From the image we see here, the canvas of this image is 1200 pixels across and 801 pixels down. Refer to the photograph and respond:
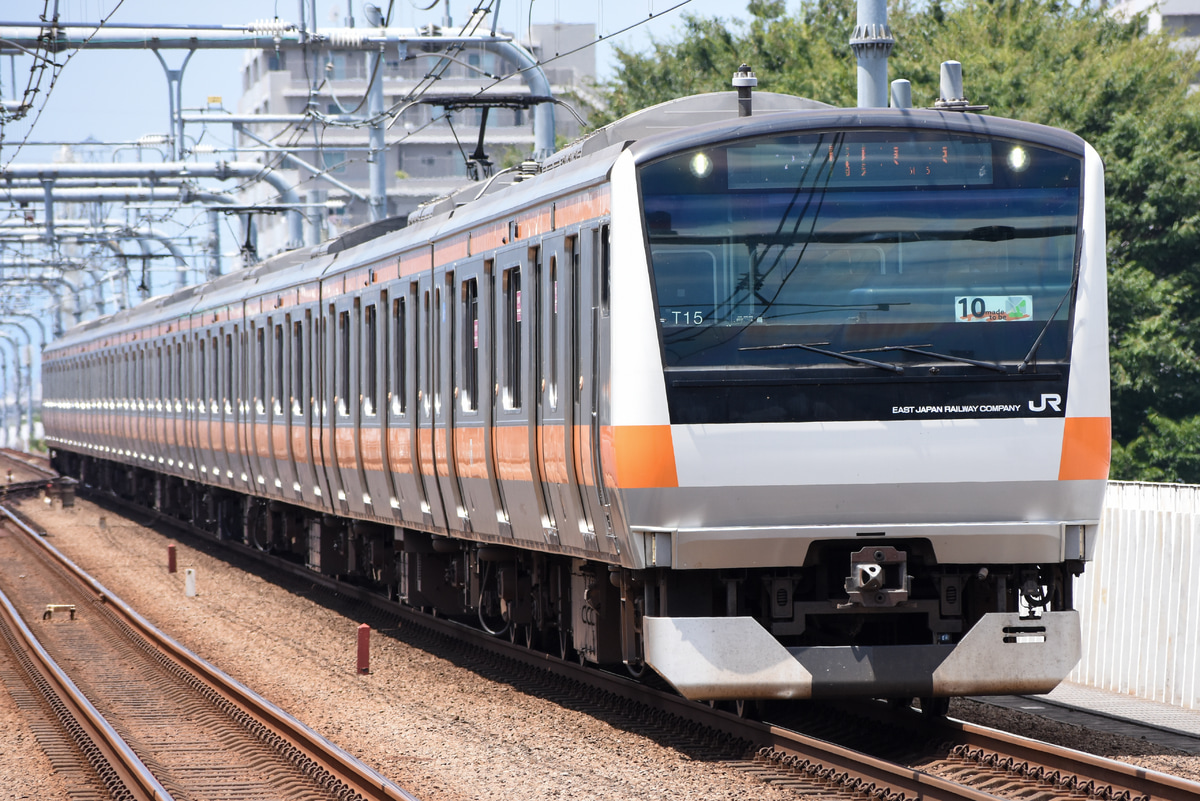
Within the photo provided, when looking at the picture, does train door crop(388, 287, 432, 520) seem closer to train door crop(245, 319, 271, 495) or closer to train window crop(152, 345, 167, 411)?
train door crop(245, 319, 271, 495)

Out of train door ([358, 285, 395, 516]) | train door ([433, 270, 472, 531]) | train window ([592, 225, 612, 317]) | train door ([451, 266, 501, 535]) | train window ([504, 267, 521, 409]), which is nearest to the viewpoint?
train window ([592, 225, 612, 317])

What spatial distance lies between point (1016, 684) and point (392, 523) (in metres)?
7.16

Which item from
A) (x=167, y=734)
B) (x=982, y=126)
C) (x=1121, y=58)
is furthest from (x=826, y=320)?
(x=1121, y=58)

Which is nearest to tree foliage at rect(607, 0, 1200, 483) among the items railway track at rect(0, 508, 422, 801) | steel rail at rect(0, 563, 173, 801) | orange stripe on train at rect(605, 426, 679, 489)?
railway track at rect(0, 508, 422, 801)

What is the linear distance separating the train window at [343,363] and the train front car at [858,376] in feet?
25.1

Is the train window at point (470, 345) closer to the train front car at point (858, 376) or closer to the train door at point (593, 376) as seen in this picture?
the train door at point (593, 376)

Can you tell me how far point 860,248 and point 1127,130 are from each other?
1686cm

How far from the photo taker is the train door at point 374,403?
47.9 feet

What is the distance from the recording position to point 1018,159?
29.5 feet

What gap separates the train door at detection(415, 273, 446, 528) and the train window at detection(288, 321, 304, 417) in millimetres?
4926

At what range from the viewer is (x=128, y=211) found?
44188 millimetres

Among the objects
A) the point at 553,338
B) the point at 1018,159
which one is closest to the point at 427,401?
the point at 553,338

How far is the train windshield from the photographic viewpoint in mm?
8727

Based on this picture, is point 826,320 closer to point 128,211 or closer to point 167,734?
point 167,734
